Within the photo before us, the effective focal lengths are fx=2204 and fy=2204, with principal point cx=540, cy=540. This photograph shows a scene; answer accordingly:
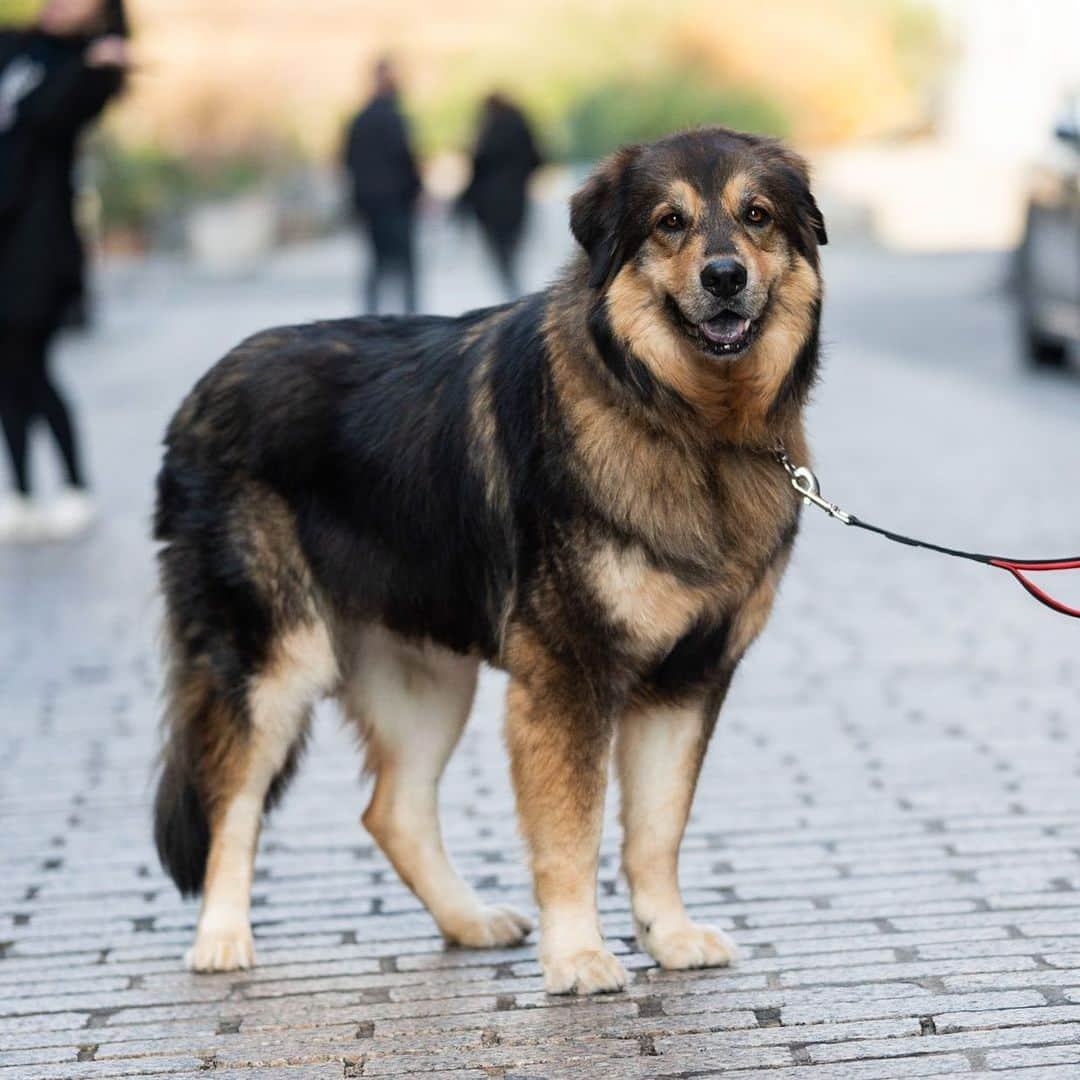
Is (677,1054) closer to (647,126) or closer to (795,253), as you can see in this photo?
(795,253)

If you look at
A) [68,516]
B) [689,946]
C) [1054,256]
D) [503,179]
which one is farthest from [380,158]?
[689,946]

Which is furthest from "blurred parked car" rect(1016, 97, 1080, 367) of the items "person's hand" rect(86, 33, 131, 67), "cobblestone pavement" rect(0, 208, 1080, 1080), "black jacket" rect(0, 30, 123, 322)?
"black jacket" rect(0, 30, 123, 322)

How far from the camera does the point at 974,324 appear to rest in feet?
78.1

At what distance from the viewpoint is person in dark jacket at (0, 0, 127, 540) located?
36.5ft

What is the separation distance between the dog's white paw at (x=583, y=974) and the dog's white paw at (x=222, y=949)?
2.52ft

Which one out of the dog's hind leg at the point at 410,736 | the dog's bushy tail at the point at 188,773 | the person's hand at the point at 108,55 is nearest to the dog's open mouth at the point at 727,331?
the dog's hind leg at the point at 410,736

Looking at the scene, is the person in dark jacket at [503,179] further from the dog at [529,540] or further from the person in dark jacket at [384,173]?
the dog at [529,540]

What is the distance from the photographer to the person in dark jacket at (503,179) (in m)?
23.5

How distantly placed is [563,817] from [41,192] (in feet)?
24.7

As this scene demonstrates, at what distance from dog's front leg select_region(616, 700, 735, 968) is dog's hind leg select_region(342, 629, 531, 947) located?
16.9 inches

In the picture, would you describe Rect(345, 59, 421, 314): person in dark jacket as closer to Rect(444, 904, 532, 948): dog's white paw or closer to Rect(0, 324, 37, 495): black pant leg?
Rect(0, 324, 37, 495): black pant leg

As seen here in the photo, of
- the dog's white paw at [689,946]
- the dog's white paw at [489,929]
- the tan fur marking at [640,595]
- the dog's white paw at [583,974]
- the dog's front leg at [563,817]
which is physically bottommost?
the dog's white paw at [489,929]

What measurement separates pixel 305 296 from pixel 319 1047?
26485mm

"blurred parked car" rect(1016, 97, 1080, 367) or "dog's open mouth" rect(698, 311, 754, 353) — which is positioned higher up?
"dog's open mouth" rect(698, 311, 754, 353)
